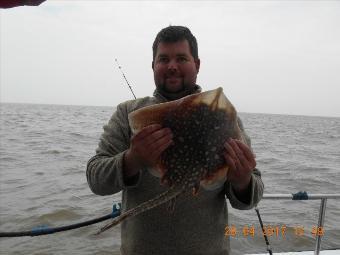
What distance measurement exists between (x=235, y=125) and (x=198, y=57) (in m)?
0.79

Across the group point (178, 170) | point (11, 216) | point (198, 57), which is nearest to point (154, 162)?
point (178, 170)

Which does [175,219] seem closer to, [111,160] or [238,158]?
[111,160]

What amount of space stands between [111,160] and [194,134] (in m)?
0.56

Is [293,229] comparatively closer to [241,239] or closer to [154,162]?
[241,239]

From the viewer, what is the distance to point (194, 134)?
5.94ft

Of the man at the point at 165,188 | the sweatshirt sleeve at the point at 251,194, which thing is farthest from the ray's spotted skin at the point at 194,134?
the sweatshirt sleeve at the point at 251,194

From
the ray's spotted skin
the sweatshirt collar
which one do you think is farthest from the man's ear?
the ray's spotted skin

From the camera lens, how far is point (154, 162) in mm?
1830

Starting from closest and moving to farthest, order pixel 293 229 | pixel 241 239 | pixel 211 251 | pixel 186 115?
pixel 186 115 → pixel 211 251 → pixel 241 239 → pixel 293 229

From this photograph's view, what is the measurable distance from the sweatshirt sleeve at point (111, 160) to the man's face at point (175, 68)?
0.36 metres

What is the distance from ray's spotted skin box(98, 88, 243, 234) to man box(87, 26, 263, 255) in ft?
0.82

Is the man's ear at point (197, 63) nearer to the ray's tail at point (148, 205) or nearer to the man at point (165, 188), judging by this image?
the man at point (165, 188)

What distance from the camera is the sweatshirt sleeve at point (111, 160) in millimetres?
2053
